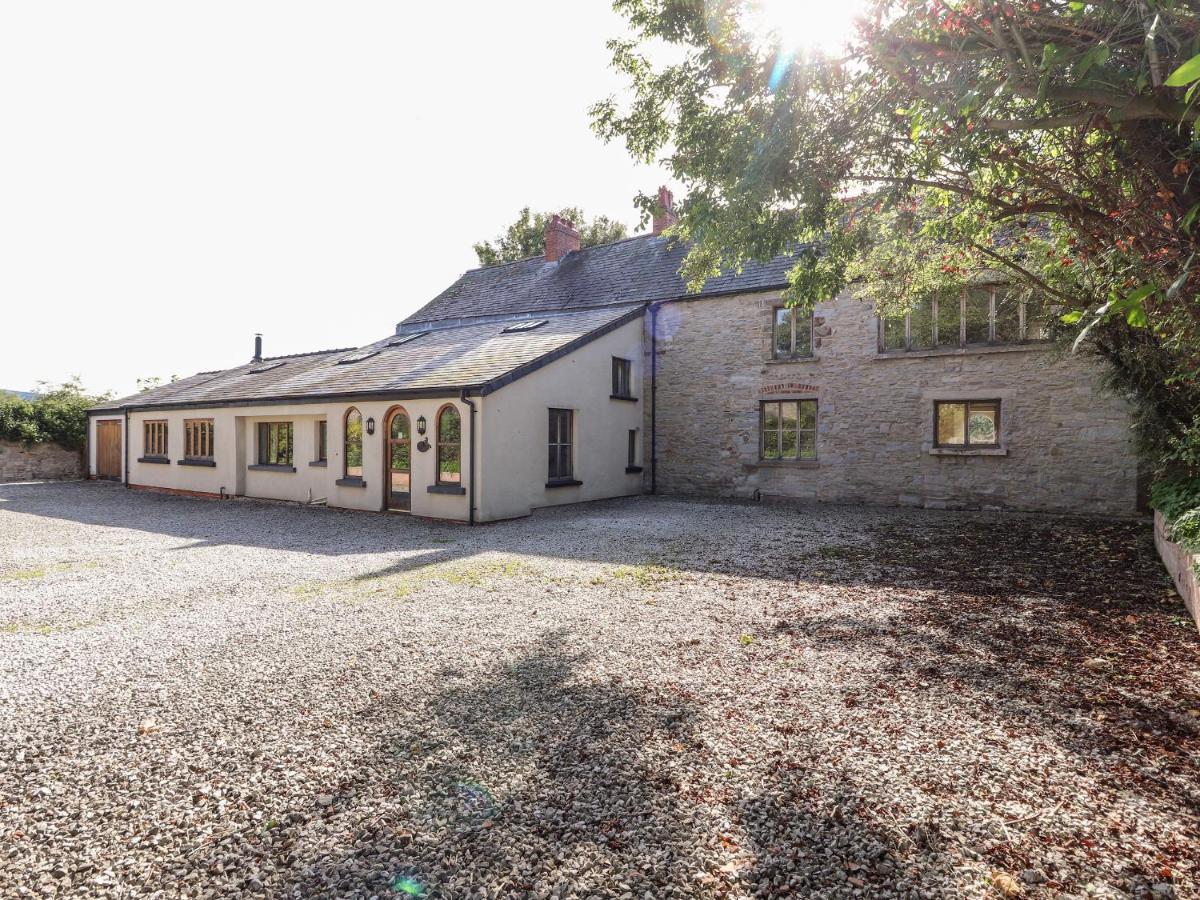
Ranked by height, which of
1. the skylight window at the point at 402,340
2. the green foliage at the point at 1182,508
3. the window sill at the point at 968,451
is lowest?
the green foliage at the point at 1182,508

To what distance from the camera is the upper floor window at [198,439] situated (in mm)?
17781

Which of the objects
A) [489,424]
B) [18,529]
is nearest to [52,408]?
[18,529]

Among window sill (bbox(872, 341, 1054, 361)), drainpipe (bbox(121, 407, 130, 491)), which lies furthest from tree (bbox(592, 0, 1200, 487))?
drainpipe (bbox(121, 407, 130, 491))

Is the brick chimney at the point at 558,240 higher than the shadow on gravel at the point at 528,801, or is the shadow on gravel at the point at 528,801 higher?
the brick chimney at the point at 558,240

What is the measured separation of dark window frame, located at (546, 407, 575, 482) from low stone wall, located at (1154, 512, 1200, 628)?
34.0ft

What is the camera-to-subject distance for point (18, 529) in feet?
37.7

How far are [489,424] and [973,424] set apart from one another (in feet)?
35.2

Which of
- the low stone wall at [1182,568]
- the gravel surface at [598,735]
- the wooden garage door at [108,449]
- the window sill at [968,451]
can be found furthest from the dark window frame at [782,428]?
the wooden garage door at [108,449]

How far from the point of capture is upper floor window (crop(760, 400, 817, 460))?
1588cm

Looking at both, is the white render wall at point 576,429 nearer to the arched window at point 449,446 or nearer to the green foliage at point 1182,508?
the arched window at point 449,446

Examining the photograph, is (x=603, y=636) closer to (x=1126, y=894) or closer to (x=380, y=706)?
(x=380, y=706)

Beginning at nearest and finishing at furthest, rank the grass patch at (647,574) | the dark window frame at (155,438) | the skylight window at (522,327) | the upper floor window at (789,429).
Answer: the grass patch at (647,574) < the upper floor window at (789,429) < the skylight window at (522,327) < the dark window frame at (155,438)

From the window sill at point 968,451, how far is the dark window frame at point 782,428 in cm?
264

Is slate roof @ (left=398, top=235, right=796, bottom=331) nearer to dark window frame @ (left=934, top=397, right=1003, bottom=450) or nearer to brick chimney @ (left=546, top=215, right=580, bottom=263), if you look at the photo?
brick chimney @ (left=546, top=215, right=580, bottom=263)
